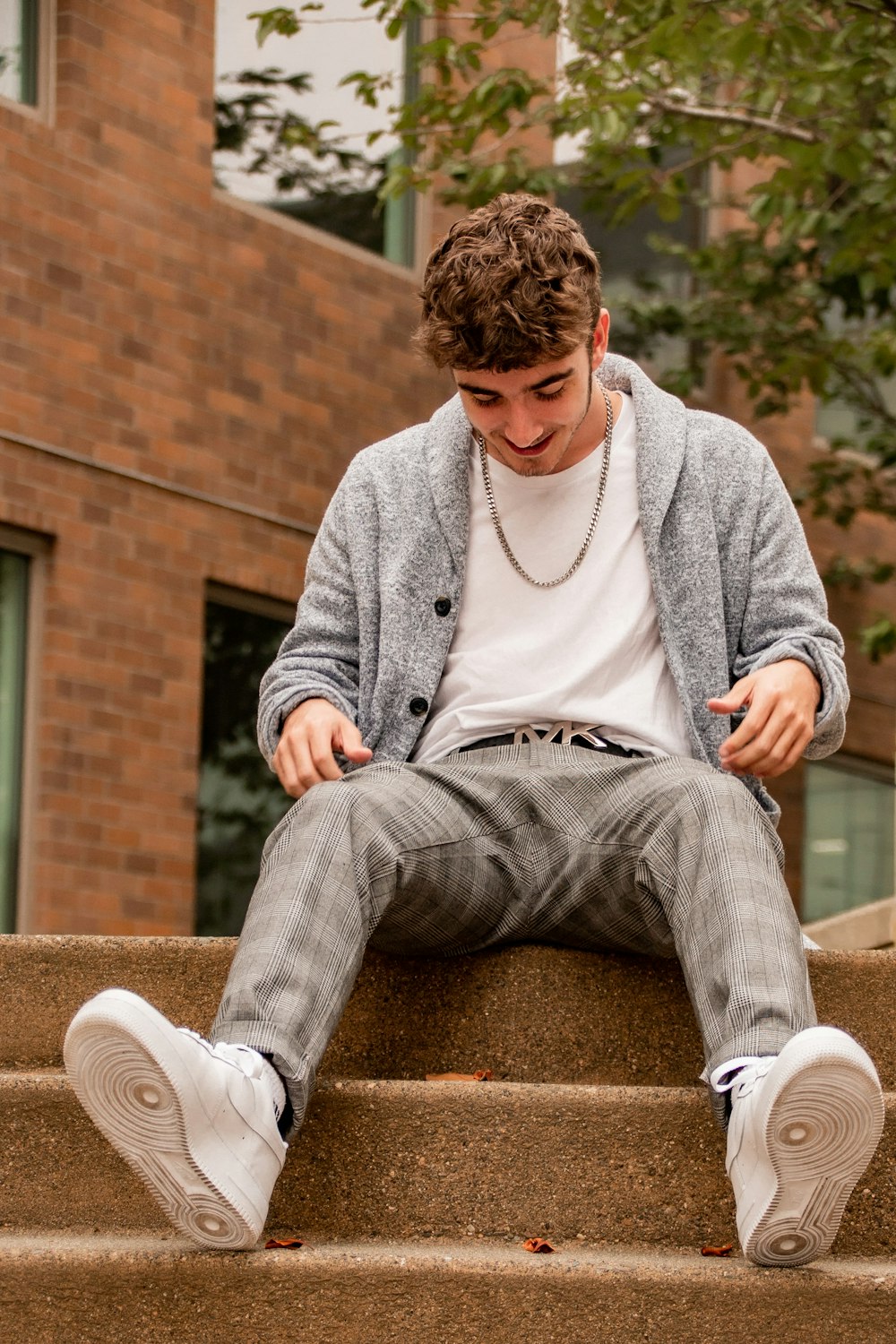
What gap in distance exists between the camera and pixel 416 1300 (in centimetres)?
238

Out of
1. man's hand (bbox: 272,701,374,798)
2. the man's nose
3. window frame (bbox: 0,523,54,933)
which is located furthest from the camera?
window frame (bbox: 0,523,54,933)

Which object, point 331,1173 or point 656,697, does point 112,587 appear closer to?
point 656,697

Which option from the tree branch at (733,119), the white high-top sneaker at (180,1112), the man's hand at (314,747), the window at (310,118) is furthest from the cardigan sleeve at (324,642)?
the window at (310,118)

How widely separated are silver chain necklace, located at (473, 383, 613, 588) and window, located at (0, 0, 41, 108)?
497 cm

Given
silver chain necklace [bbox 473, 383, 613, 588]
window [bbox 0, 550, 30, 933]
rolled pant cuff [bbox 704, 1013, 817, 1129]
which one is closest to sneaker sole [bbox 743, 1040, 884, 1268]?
rolled pant cuff [bbox 704, 1013, 817, 1129]

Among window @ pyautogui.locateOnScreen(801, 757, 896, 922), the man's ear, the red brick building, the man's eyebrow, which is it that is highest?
the man's ear

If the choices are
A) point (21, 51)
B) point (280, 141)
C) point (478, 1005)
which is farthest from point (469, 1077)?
point (280, 141)

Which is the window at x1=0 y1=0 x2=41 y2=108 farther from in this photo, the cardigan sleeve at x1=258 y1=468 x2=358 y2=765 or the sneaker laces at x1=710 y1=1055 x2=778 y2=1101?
the sneaker laces at x1=710 y1=1055 x2=778 y2=1101

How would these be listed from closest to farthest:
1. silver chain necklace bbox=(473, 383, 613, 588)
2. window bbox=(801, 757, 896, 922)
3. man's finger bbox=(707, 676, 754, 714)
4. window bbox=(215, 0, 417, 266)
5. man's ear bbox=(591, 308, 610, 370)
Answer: man's finger bbox=(707, 676, 754, 714)
man's ear bbox=(591, 308, 610, 370)
silver chain necklace bbox=(473, 383, 613, 588)
window bbox=(215, 0, 417, 266)
window bbox=(801, 757, 896, 922)

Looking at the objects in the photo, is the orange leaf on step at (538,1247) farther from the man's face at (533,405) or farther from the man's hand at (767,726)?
the man's face at (533,405)

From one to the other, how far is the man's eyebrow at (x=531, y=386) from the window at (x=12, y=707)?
4.89m

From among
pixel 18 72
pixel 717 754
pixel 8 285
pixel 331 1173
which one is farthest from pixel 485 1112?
pixel 18 72

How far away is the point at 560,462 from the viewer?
3.53m

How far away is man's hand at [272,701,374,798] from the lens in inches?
120
